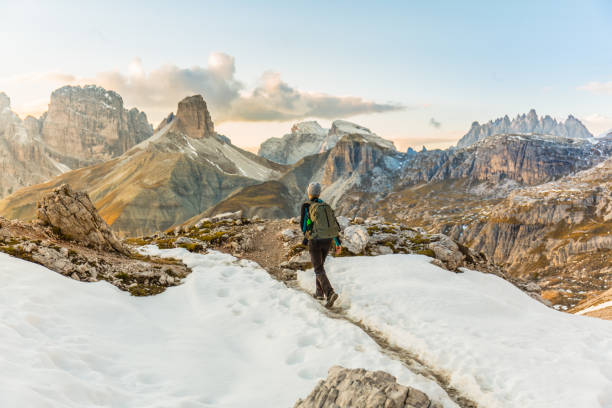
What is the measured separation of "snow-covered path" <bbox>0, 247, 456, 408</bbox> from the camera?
646 cm

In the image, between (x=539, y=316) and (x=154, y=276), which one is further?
(x=154, y=276)

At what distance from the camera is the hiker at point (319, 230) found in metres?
14.5

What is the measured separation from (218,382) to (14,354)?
409cm

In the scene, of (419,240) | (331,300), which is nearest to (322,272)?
(331,300)

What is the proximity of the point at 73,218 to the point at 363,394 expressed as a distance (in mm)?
17609

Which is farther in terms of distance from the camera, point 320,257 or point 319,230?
point 320,257

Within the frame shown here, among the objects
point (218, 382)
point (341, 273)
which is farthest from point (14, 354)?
point (341, 273)

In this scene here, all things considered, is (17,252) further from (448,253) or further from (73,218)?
(448,253)

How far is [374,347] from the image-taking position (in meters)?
10.5

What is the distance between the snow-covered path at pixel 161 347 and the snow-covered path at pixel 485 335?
62.5 inches

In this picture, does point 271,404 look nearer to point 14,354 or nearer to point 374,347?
point 374,347

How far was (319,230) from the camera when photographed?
14.4 metres

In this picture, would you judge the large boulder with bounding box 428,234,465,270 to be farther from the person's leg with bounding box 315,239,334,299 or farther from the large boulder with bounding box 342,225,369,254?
the person's leg with bounding box 315,239,334,299

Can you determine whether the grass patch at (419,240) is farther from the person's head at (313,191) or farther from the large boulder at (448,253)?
the person's head at (313,191)
